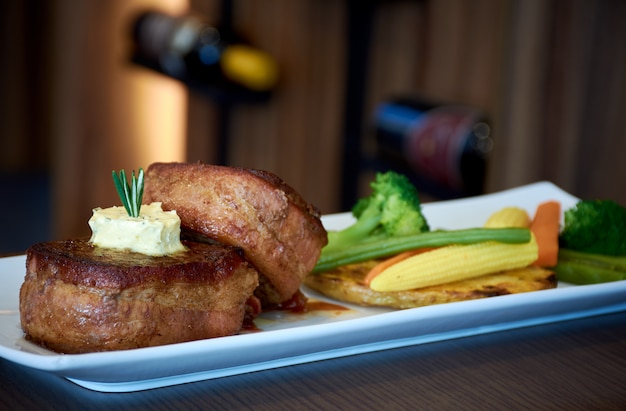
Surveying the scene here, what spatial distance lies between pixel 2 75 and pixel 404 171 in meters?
4.27

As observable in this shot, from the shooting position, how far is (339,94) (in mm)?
4207

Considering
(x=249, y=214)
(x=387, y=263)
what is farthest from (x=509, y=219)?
(x=249, y=214)

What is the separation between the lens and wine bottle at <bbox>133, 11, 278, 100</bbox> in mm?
3922

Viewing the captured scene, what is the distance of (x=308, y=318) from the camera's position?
1.53 m

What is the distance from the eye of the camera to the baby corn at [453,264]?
64.3 inches

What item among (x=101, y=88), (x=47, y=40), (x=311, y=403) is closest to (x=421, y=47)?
(x=101, y=88)

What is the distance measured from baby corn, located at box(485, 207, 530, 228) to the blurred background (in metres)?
1.27

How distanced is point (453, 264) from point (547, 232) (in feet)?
1.18

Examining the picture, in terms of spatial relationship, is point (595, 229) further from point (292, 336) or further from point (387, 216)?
point (292, 336)

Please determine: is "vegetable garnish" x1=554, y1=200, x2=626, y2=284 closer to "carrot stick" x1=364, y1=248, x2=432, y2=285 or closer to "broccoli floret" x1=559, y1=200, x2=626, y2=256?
"broccoli floret" x1=559, y1=200, x2=626, y2=256

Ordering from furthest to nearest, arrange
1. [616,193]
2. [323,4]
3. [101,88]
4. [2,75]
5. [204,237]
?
[2,75] < [101,88] < [323,4] < [616,193] < [204,237]

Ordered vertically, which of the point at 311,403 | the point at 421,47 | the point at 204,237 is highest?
the point at 421,47

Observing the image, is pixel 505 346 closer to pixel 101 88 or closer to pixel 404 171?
pixel 404 171

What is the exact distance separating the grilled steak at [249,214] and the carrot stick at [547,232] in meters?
0.63
